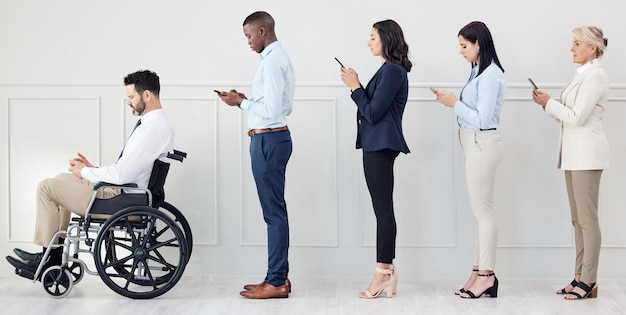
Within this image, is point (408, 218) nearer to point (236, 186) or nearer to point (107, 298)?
point (236, 186)

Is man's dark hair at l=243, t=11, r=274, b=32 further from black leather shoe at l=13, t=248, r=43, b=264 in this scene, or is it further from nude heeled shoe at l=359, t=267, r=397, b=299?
black leather shoe at l=13, t=248, r=43, b=264

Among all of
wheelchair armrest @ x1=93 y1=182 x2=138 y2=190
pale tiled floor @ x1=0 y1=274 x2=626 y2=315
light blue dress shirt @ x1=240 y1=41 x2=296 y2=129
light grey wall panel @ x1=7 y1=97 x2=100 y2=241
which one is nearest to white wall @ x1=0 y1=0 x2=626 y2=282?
light grey wall panel @ x1=7 y1=97 x2=100 y2=241

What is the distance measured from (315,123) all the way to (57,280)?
1549 millimetres

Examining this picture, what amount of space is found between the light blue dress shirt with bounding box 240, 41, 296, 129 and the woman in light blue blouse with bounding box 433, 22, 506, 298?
0.75 meters

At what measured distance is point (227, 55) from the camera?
14.4 feet

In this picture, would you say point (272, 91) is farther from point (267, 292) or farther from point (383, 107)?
point (267, 292)

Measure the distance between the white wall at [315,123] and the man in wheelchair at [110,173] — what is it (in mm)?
505

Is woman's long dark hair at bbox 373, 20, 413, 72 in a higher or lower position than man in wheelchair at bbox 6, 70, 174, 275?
higher

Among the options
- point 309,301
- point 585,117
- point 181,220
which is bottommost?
point 309,301

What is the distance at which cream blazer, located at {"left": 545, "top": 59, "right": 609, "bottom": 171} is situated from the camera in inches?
149

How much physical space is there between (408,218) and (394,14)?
43.5 inches

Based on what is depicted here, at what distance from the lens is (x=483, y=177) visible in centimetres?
385

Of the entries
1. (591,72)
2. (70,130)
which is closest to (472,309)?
(591,72)

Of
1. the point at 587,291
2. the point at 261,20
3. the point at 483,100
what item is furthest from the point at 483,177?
the point at 261,20
